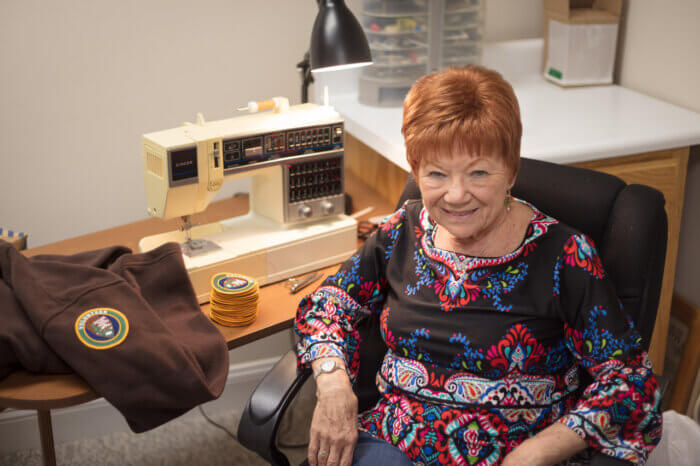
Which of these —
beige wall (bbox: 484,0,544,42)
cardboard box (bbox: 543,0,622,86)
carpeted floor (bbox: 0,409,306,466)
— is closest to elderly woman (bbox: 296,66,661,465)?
carpeted floor (bbox: 0,409,306,466)

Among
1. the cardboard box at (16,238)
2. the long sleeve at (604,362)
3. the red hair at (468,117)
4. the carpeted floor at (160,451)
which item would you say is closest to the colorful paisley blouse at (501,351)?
the long sleeve at (604,362)

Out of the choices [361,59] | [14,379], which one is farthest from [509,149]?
[14,379]

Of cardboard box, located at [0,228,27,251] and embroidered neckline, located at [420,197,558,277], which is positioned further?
cardboard box, located at [0,228,27,251]

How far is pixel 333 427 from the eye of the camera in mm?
1413

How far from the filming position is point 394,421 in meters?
1.50

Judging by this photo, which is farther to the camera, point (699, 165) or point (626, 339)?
point (699, 165)

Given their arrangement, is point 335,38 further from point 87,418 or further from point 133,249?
point 87,418

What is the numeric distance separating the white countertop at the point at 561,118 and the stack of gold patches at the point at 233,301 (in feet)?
2.12

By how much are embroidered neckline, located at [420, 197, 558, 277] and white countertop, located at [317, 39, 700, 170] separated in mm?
521

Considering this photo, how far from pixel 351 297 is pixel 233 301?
0.85ft

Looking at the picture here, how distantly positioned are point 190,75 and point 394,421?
136cm

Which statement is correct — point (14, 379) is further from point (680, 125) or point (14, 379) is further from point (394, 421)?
point (680, 125)

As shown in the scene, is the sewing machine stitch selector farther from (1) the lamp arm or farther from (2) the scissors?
(1) the lamp arm

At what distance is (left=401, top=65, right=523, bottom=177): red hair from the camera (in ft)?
4.33
